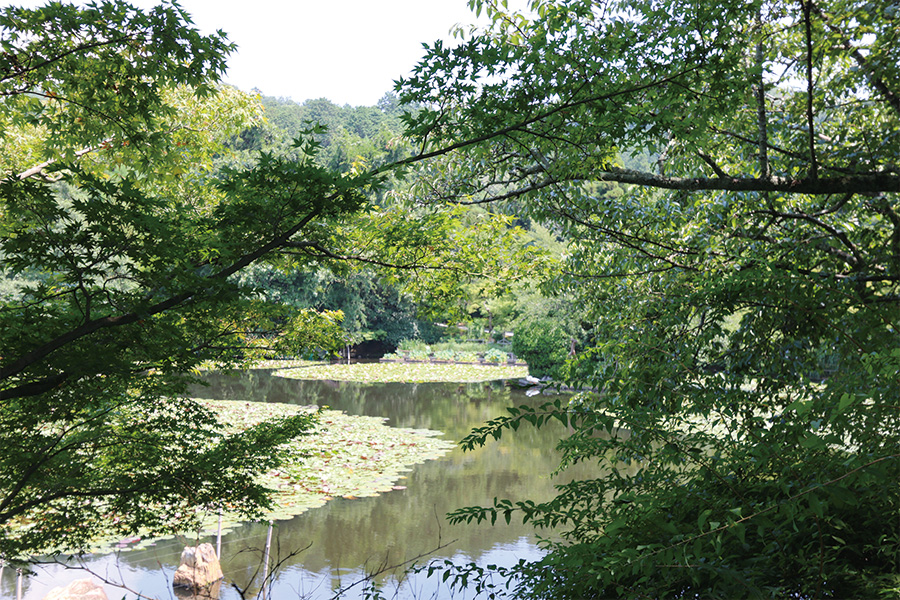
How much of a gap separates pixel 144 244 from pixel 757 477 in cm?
296

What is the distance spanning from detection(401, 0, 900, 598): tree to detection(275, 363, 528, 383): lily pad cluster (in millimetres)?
16458

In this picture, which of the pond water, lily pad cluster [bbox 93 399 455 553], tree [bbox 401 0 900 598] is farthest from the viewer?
lily pad cluster [bbox 93 399 455 553]

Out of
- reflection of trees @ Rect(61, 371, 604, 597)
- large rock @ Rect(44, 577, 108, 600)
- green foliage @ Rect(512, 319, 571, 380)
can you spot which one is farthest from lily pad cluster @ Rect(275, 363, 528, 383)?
large rock @ Rect(44, 577, 108, 600)

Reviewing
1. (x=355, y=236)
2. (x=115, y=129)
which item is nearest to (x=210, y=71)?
(x=115, y=129)

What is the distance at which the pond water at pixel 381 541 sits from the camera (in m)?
5.98

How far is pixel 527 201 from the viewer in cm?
446

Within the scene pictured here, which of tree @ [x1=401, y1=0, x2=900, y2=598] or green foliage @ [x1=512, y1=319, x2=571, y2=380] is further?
green foliage @ [x1=512, y1=319, x2=571, y2=380]

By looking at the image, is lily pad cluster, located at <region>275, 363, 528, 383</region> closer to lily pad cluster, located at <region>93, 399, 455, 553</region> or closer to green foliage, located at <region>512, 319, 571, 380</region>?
green foliage, located at <region>512, 319, 571, 380</region>

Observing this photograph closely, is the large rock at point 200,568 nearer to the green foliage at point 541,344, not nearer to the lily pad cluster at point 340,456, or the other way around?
the lily pad cluster at point 340,456

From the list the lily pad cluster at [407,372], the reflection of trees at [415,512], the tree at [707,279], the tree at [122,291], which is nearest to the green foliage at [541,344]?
the lily pad cluster at [407,372]

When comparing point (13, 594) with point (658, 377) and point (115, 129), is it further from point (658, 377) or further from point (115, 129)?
point (658, 377)

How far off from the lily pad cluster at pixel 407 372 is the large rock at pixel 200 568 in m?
14.1

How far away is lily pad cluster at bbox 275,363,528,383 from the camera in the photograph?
21031mm

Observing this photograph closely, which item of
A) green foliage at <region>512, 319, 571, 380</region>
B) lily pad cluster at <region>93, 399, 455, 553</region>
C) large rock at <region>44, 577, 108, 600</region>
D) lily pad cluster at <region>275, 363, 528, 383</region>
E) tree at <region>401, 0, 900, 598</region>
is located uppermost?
tree at <region>401, 0, 900, 598</region>
